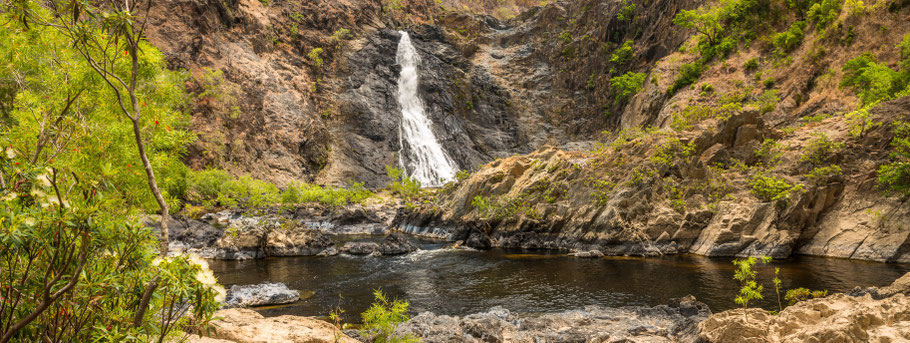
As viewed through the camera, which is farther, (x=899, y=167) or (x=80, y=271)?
(x=899, y=167)

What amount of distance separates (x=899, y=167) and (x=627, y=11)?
5383 centimetres

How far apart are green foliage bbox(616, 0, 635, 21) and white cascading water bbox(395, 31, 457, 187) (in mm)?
33936

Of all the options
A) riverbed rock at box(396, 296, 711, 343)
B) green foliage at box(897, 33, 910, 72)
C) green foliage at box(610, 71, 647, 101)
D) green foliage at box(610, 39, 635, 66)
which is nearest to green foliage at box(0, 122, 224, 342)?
riverbed rock at box(396, 296, 711, 343)

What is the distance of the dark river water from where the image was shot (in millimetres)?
15664

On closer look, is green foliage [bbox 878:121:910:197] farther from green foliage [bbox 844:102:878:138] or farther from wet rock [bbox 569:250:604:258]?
wet rock [bbox 569:250:604:258]

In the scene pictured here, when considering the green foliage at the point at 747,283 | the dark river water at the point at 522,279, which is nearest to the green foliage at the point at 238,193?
the dark river water at the point at 522,279

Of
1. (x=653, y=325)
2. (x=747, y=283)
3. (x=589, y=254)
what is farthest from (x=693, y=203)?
(x=747, y=283)

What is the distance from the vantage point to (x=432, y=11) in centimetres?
9119

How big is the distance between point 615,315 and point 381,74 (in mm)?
66151

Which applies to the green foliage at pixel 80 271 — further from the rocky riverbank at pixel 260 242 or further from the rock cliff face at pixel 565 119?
the rock cliff face at pixel 565 119

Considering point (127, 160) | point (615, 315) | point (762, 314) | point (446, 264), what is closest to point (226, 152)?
point (446, 264)

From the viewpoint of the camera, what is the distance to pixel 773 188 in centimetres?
2356

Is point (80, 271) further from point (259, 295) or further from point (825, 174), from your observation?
point (825, 174)

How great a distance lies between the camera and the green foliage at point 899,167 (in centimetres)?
1975
